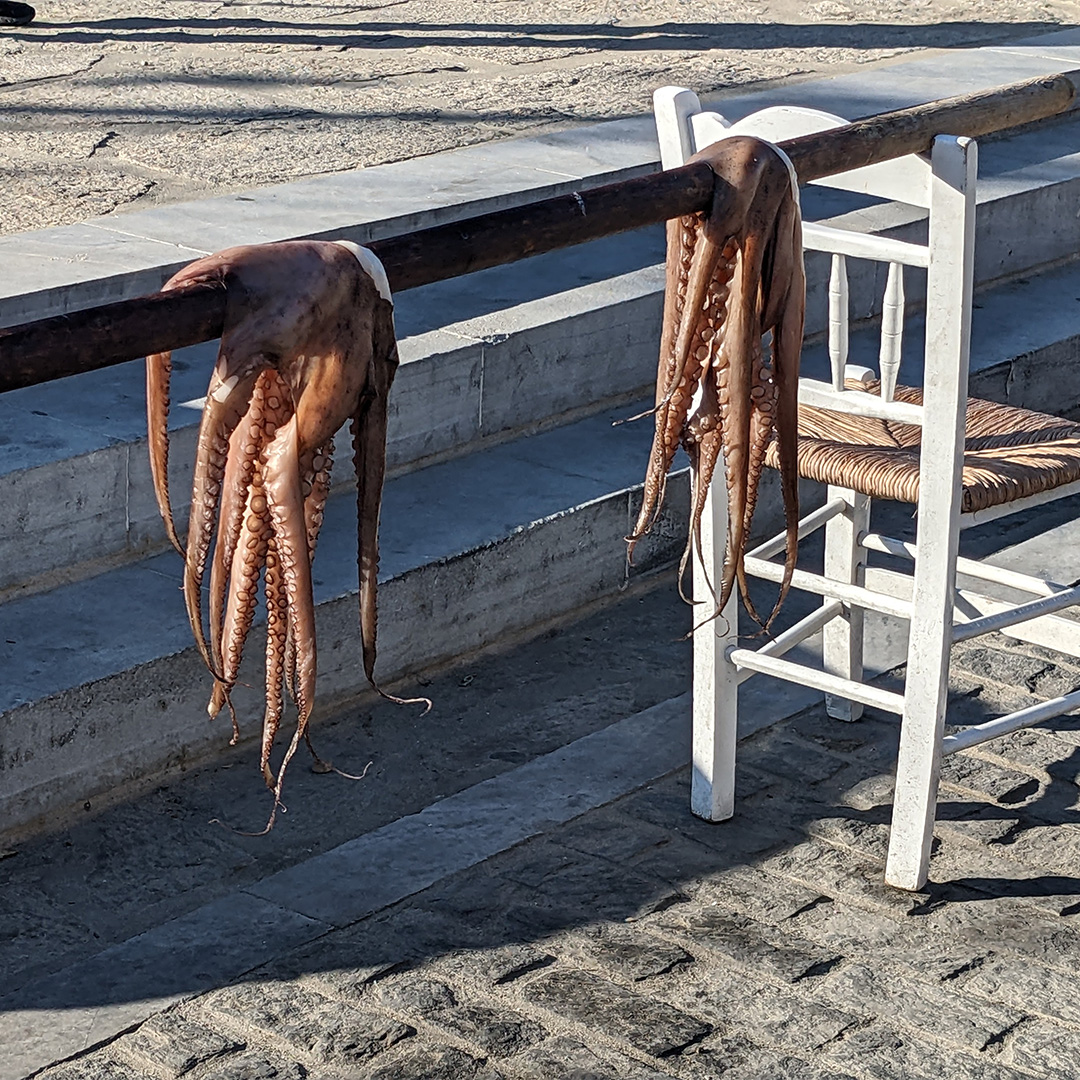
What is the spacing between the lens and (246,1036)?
2.66 m

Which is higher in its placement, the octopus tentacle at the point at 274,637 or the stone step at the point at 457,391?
the octopus tentacle at the point at 274,637

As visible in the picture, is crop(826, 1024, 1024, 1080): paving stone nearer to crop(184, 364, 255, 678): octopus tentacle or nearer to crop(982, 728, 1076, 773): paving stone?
crop(982, 728, 1076, 773): paving stone

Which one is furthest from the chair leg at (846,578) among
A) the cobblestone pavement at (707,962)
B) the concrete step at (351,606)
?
the concrete step at (351,606)

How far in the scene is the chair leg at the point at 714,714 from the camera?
3215mm

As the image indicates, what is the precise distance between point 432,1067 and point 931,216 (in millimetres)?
1466

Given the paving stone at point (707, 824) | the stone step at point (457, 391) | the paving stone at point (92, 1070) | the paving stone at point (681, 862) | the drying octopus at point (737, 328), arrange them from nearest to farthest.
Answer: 1. the drying octopus at point (737, 328)
2. the paving stone at point (92, 1070)
3. the paving stone at point (681, 862)
4. the paving stone at point (707, 824)
5. the stone step at point (457, 391)

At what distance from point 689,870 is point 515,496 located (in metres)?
1.33

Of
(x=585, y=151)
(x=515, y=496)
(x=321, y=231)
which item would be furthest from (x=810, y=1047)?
(x=585, y=151)

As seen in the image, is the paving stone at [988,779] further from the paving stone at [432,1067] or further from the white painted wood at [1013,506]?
the paving stone at [432,1067]

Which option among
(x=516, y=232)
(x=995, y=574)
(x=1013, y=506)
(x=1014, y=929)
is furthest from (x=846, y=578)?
(x=516, y=232)

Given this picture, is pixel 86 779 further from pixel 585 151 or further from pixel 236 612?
pixel 585 151

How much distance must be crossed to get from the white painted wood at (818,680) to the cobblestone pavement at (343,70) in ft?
9.51

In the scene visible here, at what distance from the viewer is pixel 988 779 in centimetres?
346

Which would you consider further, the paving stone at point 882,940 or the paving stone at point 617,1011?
the paving stone at point 882,940
